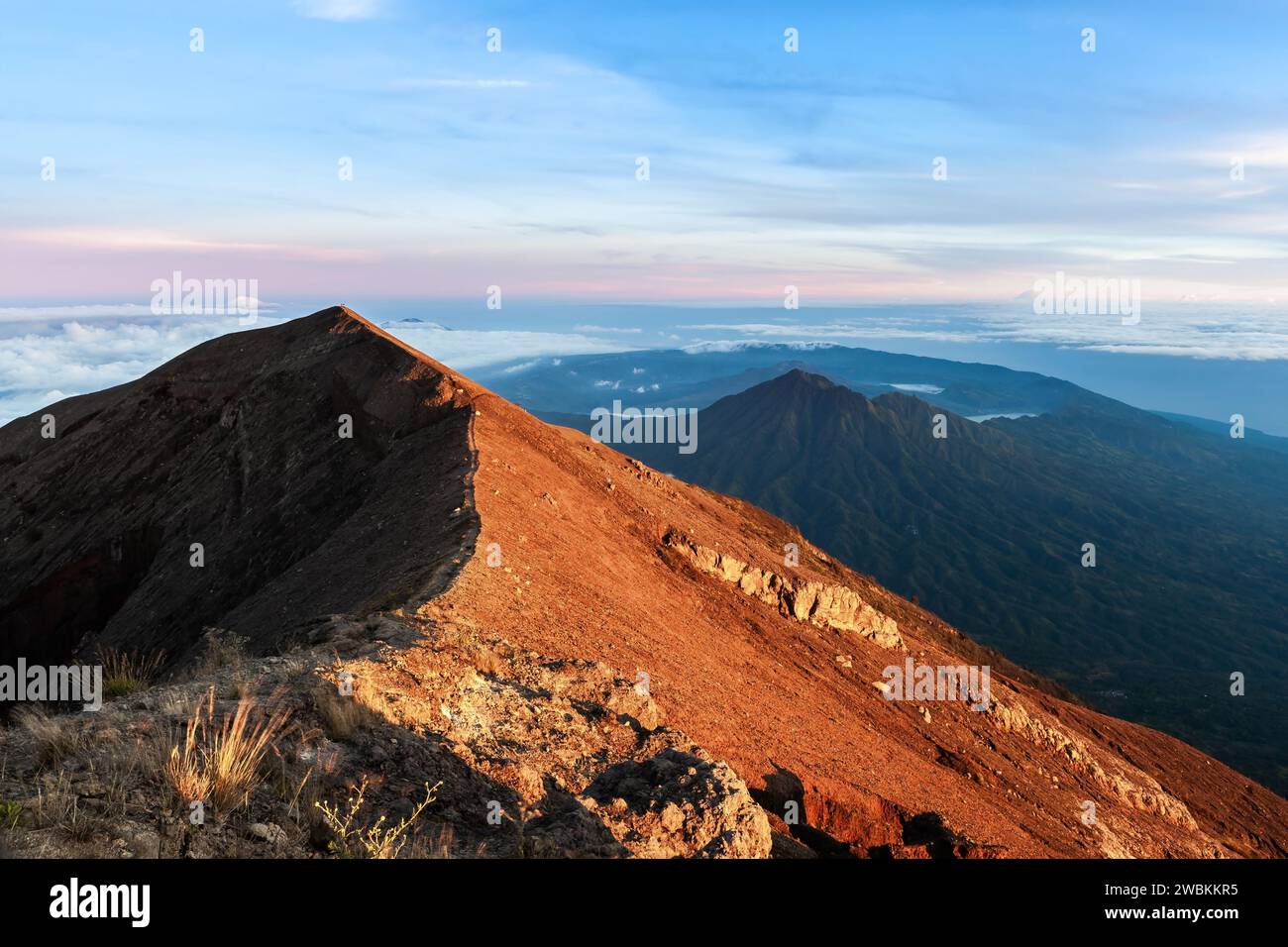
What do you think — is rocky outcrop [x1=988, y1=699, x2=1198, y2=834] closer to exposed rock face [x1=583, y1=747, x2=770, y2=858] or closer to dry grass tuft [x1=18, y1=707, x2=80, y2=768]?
exposed rock face [x1=583, y1=747, x2=770, y2=858]

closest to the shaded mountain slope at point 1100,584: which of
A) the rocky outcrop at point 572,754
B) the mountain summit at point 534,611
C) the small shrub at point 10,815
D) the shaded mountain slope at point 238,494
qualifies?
the mountain summit at point 534,611

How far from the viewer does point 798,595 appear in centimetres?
2442

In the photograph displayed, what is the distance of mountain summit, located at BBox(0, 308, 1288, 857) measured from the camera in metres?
8.38

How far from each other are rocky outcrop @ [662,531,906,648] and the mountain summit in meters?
0.10

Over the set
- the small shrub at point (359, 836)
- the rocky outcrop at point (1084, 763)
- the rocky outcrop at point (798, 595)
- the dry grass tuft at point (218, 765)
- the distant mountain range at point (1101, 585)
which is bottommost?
the distant mountain range at point (1101, 585)

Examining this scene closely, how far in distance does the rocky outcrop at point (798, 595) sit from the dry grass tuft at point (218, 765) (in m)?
17.3

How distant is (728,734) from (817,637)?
39.0 feet

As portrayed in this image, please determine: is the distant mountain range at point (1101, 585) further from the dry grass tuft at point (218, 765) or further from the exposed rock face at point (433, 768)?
the dry grass tuft at point (218, 765)

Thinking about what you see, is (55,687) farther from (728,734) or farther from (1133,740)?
(1133,740)

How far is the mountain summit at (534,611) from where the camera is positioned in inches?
330

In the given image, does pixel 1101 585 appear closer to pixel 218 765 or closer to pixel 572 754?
pixel 572 754

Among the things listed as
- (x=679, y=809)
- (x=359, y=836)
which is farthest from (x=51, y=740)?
(x=679, y=809)

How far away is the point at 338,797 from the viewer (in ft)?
18.5
